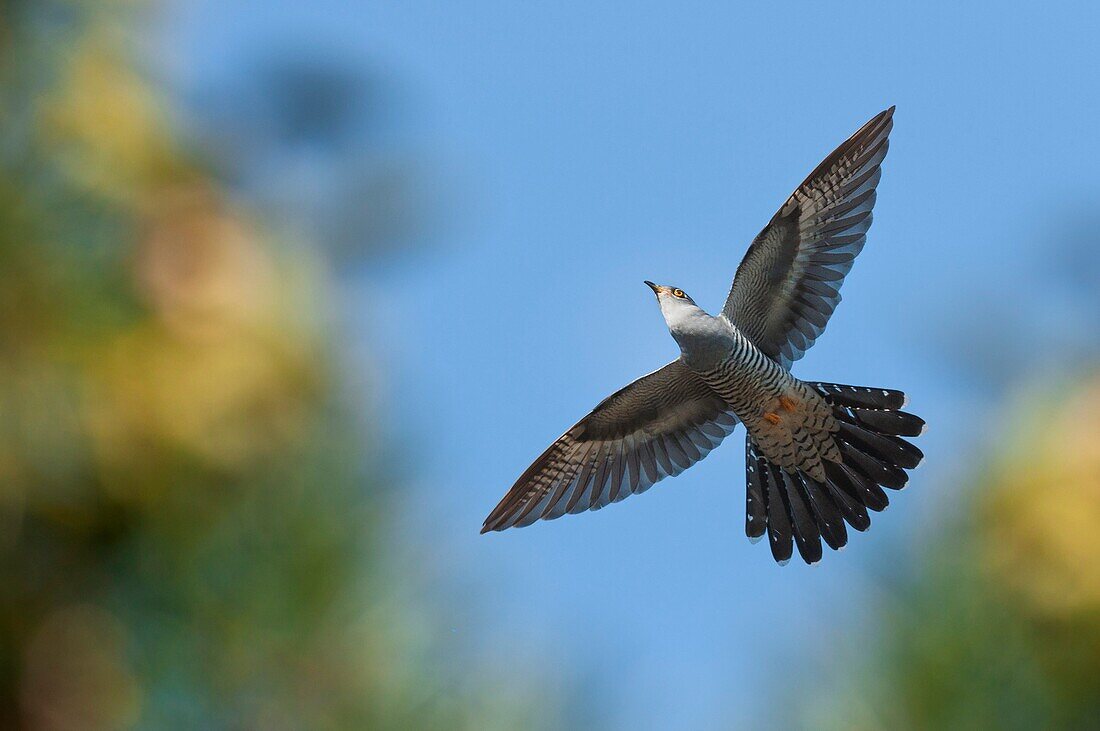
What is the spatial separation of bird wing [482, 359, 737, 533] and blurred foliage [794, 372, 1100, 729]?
5.52 metres

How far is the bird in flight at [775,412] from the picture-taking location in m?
7.34

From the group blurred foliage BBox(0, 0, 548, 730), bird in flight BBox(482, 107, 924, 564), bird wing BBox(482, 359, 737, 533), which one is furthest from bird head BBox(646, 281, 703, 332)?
blurred foliage BBox(0, 0, 548, 730)

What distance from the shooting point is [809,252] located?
24.5 ft

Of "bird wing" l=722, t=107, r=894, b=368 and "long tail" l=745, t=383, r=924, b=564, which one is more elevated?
"bird wing" l=722, t=107, r=894, b=368

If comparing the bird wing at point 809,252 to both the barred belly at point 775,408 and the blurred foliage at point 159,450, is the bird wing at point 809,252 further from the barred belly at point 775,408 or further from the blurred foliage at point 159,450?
the blurred foliage at point 159,450

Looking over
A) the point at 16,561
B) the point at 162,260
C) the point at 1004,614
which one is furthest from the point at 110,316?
the point at 1004,614

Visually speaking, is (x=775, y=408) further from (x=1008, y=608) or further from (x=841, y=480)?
(x=1008, y=608)

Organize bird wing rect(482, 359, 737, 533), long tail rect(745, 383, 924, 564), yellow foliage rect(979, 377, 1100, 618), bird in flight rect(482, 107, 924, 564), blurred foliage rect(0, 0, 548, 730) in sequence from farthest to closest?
bird wing rect(482, 359, 737, 533)
long tail rect(745, 383, 924, 564)
bird in flight rect(482, 107, 924, 564)
yellow foliage rect(979, 377, 1100, 618)
blurred foliage rect(0, 0, 548, 730)

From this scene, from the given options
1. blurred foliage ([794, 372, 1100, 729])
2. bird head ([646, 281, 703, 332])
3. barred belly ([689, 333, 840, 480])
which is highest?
bird head ([646, 281, 703, 332])

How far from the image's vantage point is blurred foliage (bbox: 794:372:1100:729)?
2084 mm

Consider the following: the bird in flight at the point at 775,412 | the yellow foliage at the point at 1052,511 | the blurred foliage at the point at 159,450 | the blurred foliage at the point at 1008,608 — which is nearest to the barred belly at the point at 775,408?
the bird in flight at the point at 775,412

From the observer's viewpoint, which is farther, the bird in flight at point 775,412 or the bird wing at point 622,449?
the bird wing at point 622,449

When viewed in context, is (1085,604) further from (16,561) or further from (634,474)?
(634,474)

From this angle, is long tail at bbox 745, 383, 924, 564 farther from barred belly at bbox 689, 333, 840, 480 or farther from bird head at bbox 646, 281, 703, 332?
bird head at bbox 646, 281, 703, 332
